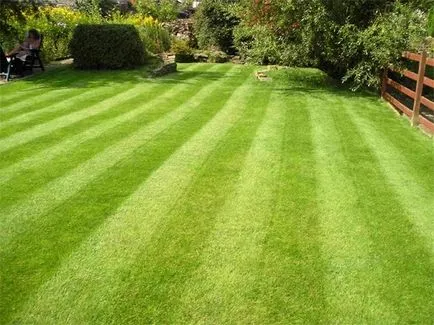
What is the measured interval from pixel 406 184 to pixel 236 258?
8.53ft

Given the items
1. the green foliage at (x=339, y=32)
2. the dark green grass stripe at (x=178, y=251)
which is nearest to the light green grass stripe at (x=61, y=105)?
the dark green grass stripe at (x=178, y=251)

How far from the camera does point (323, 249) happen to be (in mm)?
3766

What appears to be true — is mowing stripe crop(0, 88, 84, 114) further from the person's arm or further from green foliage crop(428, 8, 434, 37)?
green foliage crop(428, 8, 434, 37)

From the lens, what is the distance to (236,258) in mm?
3613

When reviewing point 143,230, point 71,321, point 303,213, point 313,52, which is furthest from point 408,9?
point 71,321

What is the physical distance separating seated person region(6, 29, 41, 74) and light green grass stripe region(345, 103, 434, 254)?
29.6ft

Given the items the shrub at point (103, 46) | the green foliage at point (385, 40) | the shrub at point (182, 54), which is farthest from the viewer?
the shrub at point (182, 54)

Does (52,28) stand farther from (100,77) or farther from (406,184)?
(406,184)

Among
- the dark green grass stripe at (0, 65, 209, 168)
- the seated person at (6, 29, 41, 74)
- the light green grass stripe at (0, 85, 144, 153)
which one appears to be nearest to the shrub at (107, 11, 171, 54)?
the seated person at (6, 29, 41, 74)

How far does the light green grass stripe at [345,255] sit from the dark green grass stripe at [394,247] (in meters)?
0.07

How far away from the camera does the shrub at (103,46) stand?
43.8 ft

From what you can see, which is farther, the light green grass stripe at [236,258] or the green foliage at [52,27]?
the green foliage at [52,27]

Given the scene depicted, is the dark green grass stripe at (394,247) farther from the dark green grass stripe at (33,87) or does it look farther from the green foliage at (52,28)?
A: the green foliage at (52,28)

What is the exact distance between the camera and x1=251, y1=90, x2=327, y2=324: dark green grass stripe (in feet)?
10.0
